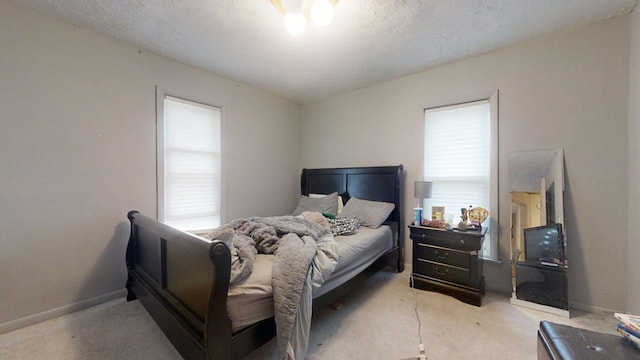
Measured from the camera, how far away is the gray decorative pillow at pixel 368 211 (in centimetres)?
295

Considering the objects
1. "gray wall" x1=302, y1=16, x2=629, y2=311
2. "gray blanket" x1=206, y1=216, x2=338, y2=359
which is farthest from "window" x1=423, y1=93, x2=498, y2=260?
"gray blanket" x1=206, y1=216, x2=338, y2=359

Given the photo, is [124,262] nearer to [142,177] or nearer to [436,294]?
[142,177]

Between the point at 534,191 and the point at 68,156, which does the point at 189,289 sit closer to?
the point at 68,156

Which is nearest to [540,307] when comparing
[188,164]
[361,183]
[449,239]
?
[449,239]

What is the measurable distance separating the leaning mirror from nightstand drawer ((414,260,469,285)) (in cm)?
48

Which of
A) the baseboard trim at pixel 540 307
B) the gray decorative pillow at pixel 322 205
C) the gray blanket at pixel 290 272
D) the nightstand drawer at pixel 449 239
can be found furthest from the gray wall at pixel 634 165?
the gray decorative pillow at pixel 322 205

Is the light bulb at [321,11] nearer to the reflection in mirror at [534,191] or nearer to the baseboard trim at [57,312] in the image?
the reflection in mirror at [534,191]

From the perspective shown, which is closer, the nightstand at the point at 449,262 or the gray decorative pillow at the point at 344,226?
the nightstand at the point at 449,262

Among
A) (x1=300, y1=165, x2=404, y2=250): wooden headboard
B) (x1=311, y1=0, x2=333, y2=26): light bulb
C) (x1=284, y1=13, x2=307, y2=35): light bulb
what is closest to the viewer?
(x1=311, y1=0, x2=333, y2=26): light bulb

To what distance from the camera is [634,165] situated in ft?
6.39

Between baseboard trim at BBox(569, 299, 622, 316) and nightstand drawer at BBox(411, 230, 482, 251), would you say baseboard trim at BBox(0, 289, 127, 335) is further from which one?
baseboard trim at BBox(569, 299, 622, 316)

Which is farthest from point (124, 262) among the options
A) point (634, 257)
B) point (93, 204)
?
point (634, 257)

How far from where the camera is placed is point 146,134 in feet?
8.55

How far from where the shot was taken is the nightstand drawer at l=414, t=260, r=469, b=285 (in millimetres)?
2385
